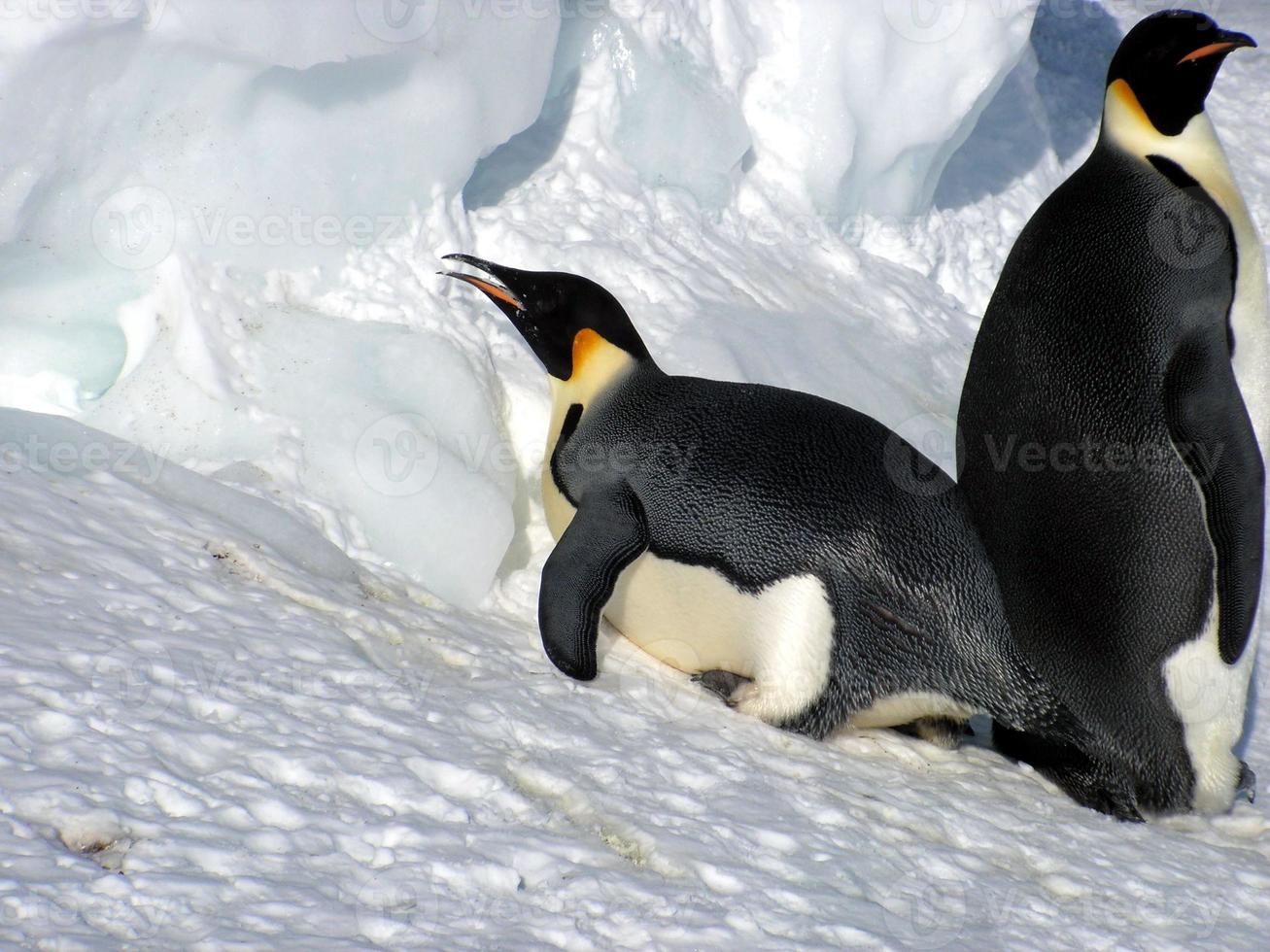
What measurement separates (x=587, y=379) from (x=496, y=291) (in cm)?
23

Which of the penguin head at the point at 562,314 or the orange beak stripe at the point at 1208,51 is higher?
the orange beak stripe at the point at 1208,51

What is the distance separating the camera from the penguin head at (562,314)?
239cm

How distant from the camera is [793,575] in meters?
2.00

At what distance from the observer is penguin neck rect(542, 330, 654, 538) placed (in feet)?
7.72

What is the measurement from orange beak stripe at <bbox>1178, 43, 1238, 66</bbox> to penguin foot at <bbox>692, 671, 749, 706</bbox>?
1322 millimetres

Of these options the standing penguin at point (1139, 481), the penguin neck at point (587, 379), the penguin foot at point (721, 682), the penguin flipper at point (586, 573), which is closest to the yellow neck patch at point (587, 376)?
the penguin neck at point (587, 379)

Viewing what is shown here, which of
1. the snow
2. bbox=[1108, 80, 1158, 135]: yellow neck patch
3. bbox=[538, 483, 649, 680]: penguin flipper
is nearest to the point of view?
the snow

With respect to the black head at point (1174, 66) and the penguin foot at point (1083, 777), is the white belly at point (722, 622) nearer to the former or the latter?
the penguin foot at point (1083, 777)

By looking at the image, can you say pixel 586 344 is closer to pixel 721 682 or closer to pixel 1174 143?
pixel 721 682

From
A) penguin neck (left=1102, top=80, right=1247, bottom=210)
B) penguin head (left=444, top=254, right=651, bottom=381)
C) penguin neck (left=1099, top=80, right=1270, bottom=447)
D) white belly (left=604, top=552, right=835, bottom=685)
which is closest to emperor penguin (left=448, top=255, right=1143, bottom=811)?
white belly (left=604, top=552, right=835, bottom=685)

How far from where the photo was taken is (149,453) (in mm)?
2129

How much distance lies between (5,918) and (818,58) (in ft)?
9.97

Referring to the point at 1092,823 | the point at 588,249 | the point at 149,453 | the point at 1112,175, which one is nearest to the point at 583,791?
the point at 1092,823

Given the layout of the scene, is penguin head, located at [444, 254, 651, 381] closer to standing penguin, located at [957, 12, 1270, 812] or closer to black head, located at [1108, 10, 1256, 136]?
standing penguin, located at [957, 12, 1270, 812]
